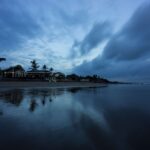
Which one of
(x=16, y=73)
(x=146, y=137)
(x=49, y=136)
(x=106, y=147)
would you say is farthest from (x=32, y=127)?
(x=16, y=73)

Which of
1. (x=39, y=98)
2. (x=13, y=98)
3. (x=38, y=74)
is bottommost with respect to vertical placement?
A: (x=39, y=98)

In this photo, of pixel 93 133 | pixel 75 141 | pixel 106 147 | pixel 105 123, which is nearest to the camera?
pixel 106 147

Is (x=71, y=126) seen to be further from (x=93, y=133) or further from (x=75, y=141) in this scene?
(x=75, y=141)

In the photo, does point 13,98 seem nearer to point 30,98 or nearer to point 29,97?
point 30,98

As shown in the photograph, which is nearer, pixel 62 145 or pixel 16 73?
pixel 62 145

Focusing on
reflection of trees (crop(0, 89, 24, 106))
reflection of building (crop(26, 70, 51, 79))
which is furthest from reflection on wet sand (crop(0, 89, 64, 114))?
reflection of building (crop(26, 70, 51, 79))

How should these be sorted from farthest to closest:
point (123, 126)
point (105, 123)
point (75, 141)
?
point (105, 123), point (123, 126), point (75, 141)

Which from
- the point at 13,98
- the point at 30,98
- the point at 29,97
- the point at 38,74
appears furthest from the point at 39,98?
the point at 38,74

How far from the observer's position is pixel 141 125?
8.41 metres

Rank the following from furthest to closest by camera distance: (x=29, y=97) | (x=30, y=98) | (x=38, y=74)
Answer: (x=38, y=74)
(x=29, y=97)
(x=30, y=98)

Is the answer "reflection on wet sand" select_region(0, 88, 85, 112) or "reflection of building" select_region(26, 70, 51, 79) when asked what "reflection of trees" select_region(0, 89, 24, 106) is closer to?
"reflection on wet sand" select_region(0, 88, 85, 112)

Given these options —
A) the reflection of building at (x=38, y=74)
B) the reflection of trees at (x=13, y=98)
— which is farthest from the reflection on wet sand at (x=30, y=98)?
the reflection of building at (x=38, y=74)

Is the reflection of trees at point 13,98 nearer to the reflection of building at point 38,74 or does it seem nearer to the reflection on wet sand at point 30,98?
the reflection on wet sand at point 30,98

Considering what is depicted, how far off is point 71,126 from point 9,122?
9.92 ft
